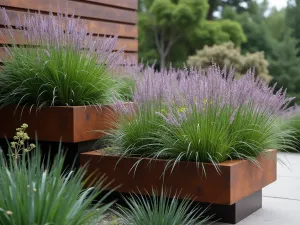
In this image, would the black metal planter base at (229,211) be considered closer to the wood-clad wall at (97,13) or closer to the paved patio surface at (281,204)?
the paved patio surface at (281,204)

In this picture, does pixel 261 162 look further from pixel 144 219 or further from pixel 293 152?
pixel 293 152

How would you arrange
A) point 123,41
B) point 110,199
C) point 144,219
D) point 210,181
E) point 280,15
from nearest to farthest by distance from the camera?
point 144,219, point 210,181, point 110,199, point 123,41, point 280,15

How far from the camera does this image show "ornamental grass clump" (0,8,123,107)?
4.56 metres

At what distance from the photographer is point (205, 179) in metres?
3.78

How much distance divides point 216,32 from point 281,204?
108 ft

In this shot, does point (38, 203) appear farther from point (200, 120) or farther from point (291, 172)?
point (291, 172)

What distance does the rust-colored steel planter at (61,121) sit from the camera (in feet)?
14.6

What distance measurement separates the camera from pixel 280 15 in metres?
46.6

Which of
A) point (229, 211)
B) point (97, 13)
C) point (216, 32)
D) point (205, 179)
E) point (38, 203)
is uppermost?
point (216, 32)

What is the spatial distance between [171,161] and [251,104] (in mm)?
720

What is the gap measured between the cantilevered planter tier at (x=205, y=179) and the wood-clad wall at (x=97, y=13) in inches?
59.8

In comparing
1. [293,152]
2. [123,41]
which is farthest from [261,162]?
[293,152]

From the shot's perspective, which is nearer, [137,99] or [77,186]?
[77,186]

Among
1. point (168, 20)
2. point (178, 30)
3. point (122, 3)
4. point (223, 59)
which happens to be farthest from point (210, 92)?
point (178, 30)
